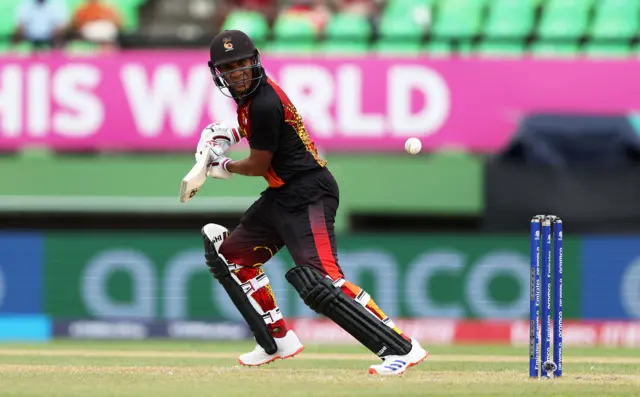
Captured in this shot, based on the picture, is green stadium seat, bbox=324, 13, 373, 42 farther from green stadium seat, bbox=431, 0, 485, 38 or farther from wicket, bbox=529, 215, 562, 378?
wicket, bbox=529, 215, 562, 378

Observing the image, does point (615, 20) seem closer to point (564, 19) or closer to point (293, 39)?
point (564, 19)

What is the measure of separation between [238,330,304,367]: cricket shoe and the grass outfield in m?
0.09

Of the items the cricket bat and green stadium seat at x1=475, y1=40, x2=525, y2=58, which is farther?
green stadium seat at x1=475, y1=40, x2=525, y2=58

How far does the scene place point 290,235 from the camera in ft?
26.9

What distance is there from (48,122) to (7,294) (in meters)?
2.18

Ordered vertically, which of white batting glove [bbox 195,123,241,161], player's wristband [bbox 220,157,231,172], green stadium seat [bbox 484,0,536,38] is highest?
green stadium seat [bbox 484,0,536,38]

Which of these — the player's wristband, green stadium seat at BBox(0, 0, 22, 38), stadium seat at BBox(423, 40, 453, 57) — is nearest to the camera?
the player's wristband

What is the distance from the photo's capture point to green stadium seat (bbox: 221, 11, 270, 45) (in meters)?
16.0

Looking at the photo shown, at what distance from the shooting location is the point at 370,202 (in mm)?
15547

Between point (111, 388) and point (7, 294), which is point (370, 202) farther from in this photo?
point (111, 388)

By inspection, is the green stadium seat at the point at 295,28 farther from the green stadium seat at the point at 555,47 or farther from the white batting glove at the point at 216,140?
the white batting glove at the point at 216,140

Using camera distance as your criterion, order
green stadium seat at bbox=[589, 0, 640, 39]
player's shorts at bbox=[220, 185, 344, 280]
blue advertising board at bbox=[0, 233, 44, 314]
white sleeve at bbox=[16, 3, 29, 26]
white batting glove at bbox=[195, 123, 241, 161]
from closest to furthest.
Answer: player's shorts at bbox=[220, 185, 344, 280], white batting glove at bbox=[195, 123, 241, 161], blue advertising board at bbox=[0, 233, 44, 314], green stadium seat at bbox=[589, 0, 640, 39], white sleeve at bbox=[16, 3, 29, 26]

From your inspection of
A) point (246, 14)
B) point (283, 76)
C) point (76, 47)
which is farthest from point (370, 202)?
point (76, 47)

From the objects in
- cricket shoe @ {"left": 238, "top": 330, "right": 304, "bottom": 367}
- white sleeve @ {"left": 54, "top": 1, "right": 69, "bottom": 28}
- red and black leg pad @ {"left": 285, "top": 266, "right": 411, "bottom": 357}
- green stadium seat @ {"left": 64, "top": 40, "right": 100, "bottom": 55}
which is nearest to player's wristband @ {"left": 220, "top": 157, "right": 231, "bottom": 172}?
red and black leg pad @ {"left": 285, "top": 266, "right": 411, "bottom": 357}
